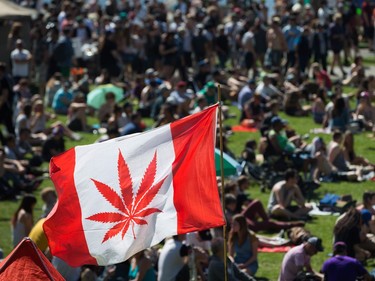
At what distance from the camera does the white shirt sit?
2530 centimetres

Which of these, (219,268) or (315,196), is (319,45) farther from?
(219,268)

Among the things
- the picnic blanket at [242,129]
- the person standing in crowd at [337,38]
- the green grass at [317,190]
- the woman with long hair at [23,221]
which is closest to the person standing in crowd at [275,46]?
the person standing in crowd at [337,38]

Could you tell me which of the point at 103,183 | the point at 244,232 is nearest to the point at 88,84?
the point at 244,232

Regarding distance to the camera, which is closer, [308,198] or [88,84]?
[308,198]

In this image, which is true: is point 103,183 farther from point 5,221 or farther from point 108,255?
point 5,221

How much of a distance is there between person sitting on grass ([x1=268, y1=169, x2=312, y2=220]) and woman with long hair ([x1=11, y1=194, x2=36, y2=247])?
4.07 metres

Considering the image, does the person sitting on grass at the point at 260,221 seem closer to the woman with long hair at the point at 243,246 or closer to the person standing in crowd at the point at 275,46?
the woman with long hair at the point at 243,246

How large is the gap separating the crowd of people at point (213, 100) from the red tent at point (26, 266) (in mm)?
5014

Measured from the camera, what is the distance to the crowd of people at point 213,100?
15.5m

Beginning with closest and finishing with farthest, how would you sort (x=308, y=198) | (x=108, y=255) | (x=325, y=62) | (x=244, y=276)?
(x=108, y=255)
(x=244, y=276)
(x=308, y=198)
(x=325, y=62)

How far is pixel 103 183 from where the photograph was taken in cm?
1077

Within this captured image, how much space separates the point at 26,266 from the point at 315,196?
11.4 metres

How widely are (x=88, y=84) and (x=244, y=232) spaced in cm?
1246

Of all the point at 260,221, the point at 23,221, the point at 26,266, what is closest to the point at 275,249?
the point at 260,221
